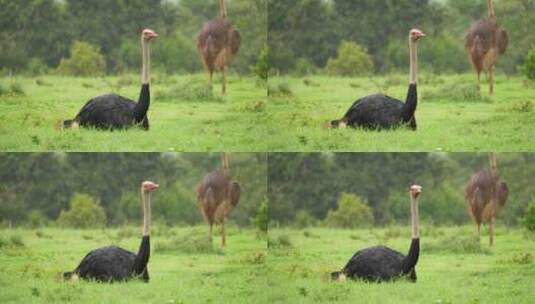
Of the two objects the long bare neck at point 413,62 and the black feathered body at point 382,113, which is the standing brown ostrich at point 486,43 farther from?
the black feathered body at point 382,113

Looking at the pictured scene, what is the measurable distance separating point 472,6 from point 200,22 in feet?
6.72

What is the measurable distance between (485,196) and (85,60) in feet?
10.4

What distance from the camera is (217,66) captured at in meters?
10.0

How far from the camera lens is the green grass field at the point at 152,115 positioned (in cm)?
977

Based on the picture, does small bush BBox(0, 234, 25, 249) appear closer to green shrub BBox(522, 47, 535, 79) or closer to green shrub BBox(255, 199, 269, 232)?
green shrub BBox(255, 199, 269, 232)

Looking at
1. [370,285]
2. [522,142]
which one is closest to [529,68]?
[522,142]

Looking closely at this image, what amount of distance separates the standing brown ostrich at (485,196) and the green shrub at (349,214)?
2.51ft

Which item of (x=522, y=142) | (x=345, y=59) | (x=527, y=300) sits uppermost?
(x=345, y=59)

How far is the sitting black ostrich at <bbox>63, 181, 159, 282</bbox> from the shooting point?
9727 millimetres

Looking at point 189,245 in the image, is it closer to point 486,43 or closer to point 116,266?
point 116,266

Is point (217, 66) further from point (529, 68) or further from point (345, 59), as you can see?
point (529, 68)

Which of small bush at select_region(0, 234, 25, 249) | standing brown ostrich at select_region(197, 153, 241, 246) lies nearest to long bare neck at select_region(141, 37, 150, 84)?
standing brown ostrich at select_region(197, 153, 241, 246)

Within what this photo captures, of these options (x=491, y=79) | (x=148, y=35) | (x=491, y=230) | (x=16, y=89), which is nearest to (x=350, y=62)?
(x=491, y=79)

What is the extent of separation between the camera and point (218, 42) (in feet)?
32.8
